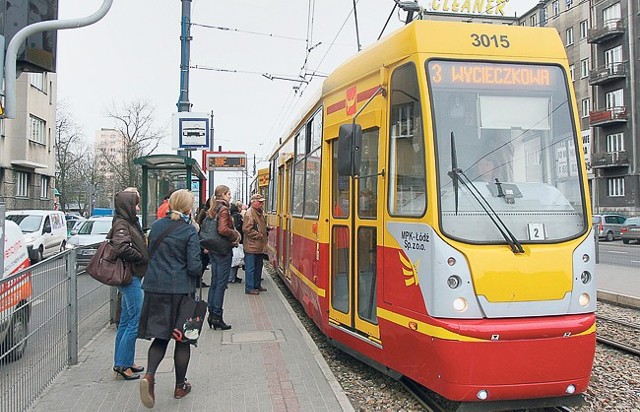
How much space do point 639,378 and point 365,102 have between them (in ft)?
13.9

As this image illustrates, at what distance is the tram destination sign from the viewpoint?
18.8 meters

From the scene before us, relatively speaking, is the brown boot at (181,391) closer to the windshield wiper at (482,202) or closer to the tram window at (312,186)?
the tram window at (312,186)

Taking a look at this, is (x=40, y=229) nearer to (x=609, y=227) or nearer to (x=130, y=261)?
(x=130, y=261)

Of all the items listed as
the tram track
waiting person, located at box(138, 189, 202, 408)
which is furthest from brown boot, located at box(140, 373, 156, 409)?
the tram track

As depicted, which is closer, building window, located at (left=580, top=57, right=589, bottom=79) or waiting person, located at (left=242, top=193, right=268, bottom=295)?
waiting person, located at (left=242, top=193, right=268, bottom=295)

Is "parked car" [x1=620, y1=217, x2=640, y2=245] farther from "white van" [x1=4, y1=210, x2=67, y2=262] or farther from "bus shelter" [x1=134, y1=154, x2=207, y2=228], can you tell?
"white van" [x1=4, y1=210, x2=67, y2=262]

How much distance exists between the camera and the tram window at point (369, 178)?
5.66m

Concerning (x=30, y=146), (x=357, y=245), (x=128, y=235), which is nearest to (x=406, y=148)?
(x=357, y=245)

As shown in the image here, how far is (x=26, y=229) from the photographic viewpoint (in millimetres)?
19422

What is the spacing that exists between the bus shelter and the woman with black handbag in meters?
4.37

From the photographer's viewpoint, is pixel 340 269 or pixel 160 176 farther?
pixel 160 176

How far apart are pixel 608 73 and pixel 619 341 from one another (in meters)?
39.1

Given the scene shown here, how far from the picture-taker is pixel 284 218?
10.6 m

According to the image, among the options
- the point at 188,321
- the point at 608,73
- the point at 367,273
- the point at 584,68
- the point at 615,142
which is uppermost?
the point at 584,68
